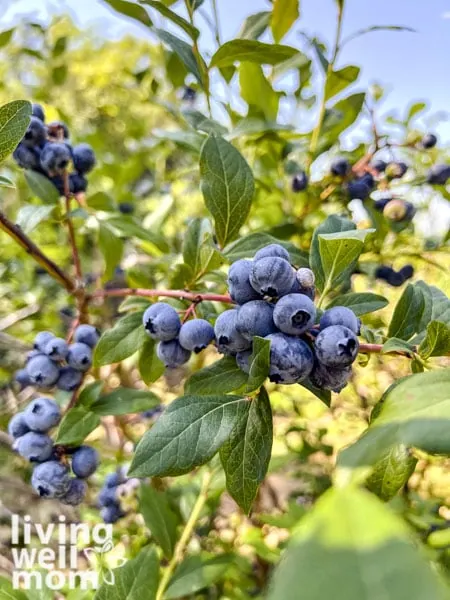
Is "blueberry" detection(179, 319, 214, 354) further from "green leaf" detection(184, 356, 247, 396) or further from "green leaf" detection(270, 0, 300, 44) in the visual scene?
"green leaf" detection(270, 0, 300, 44)

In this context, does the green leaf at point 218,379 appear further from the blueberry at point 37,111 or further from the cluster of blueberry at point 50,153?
the blueberry at point 37,111

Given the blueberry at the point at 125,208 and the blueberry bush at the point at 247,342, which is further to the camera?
the blueberry at the point at 125,208

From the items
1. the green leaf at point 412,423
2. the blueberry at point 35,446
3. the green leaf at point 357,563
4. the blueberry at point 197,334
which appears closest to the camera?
the green leaf at point 357,563

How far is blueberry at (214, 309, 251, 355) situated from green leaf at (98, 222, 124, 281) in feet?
2.58

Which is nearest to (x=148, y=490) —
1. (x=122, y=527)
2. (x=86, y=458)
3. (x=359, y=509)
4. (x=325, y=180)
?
(x=86, y=458)

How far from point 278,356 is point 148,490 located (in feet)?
2.79

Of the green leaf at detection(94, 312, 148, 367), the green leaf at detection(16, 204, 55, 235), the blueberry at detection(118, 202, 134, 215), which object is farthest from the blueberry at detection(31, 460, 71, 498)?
the blueberry at detection(118, 202, 134, 215)

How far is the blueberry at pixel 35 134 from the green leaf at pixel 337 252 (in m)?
0.70

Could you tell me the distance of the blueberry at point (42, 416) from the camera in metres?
1.04

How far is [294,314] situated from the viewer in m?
0.63

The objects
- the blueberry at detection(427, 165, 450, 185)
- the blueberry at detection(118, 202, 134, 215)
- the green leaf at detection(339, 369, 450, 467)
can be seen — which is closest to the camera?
the green leaf at detection(339, 369, 450, 467)

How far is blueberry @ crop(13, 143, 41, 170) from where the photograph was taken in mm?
1127

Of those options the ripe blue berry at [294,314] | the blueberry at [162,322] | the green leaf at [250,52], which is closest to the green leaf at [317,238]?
the ripe blue berry at [294,314]

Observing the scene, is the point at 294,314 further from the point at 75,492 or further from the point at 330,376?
the point at 75,492
